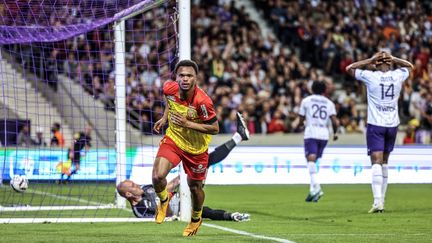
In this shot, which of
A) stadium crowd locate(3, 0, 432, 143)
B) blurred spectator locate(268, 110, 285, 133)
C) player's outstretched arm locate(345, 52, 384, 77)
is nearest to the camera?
player's outstretched arm locate(345, 52, 384, 77)

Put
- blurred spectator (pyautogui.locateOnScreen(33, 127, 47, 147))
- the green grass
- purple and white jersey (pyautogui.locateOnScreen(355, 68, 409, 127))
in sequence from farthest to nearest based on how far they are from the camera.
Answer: blurred spectator (pyautogui.locateOnScreen(33, 127, 47, 147))
purple and white jersey (pyautogui.locateOnScreen(355, 68, 409, 127))
the green grass

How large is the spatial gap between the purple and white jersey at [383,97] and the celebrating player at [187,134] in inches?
187

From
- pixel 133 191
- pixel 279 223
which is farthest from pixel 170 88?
pixel 279 223

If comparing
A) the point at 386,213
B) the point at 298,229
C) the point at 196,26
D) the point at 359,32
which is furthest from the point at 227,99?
the point at 298,229

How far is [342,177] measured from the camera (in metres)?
25.5

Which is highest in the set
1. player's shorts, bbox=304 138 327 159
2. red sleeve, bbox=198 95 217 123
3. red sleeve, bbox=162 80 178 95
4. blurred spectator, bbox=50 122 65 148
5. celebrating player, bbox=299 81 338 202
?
red sleeve, bbox=162 80 178 95

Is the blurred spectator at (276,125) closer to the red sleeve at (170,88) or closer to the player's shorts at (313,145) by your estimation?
the player's shorts at (313,145)

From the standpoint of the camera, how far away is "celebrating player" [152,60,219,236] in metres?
12.0

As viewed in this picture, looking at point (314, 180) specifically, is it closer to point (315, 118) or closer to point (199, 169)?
point (315, 118)

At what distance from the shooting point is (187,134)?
1227 cm

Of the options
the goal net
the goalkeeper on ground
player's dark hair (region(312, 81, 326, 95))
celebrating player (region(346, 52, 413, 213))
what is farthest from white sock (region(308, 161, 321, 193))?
the goalkeeper on ground

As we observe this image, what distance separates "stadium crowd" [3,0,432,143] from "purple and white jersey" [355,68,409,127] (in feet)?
36.6

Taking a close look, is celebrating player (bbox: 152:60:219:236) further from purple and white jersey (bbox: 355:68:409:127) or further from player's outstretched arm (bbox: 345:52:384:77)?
purple and white jersey (bbox: 355:68:409:127)

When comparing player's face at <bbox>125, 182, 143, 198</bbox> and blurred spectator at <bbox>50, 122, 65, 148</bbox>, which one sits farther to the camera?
blurred spectator at <bbox>50, 122, 65, 148</bbox>
